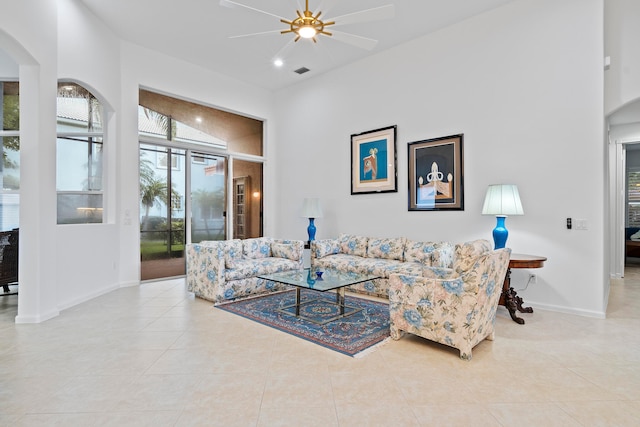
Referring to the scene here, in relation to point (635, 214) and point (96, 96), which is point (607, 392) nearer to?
point (96, 96)

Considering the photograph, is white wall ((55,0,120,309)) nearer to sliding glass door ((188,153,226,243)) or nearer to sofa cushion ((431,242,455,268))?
sliding glass door ((188,153,226,243))

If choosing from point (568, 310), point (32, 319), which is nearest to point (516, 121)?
point (568, 310)

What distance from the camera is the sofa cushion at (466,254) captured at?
2.63m

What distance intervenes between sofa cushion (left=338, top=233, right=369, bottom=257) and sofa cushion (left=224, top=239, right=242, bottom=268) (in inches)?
66.5

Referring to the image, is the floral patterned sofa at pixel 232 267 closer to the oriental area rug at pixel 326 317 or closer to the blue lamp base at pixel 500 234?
the oriental area rug at pixel 326 317

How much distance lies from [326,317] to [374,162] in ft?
9.68

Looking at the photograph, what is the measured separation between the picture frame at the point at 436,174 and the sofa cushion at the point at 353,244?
36.7 inches

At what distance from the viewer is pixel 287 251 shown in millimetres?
5137

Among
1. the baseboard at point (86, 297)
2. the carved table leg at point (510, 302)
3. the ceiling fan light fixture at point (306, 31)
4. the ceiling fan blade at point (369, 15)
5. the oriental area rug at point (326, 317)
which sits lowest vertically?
the oriental area rug at point (326, 317)

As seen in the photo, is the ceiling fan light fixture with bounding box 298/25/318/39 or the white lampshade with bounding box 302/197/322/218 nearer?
the ceiling fan light fixture with bounding box 298/25/318/39

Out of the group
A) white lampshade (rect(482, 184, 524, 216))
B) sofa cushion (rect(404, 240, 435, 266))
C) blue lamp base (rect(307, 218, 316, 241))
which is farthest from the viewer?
blue lamp base (rect(307, 218, 316, 241))

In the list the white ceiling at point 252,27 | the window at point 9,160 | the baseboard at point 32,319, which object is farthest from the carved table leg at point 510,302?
the window at point 9,160

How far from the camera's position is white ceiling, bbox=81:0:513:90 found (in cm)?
433

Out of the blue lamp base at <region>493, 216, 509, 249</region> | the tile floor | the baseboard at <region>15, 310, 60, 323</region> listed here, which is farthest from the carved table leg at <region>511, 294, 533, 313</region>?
the baseboard at <region>15, 310, 60, 323</region>
